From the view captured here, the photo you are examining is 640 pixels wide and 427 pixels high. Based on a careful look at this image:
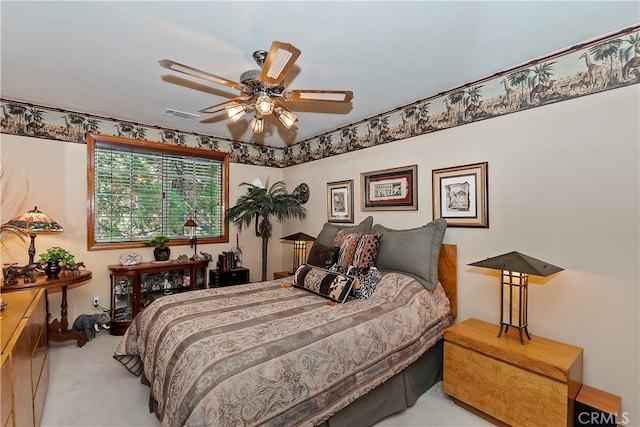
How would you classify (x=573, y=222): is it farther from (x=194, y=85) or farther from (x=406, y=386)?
(x=194, y=85)

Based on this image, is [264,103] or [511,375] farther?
[264,103]

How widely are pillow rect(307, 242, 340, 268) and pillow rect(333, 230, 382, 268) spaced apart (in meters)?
0.06

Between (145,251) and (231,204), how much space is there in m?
1.37

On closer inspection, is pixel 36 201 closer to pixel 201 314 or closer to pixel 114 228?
pixel 114 228

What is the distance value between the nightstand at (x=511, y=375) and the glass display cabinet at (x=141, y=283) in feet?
10.9

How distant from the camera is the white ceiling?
178 cm

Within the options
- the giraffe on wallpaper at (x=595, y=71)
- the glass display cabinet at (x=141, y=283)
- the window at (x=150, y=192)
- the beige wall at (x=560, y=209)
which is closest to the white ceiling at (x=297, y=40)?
the giraffe on wallpaper at (x=595, y=71)

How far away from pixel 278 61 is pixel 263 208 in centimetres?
299

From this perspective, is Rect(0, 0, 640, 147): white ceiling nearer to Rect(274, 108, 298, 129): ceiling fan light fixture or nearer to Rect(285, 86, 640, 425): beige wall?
Rect(274, 108, 298, 129): ceiling fan light fixture

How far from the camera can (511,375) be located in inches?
77.0

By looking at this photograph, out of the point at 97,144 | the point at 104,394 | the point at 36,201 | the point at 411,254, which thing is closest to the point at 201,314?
the point at 104,394

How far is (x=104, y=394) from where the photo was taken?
238 cm

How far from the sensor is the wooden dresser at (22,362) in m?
1.28

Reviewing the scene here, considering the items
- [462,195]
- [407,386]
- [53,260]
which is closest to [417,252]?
[462,195]
